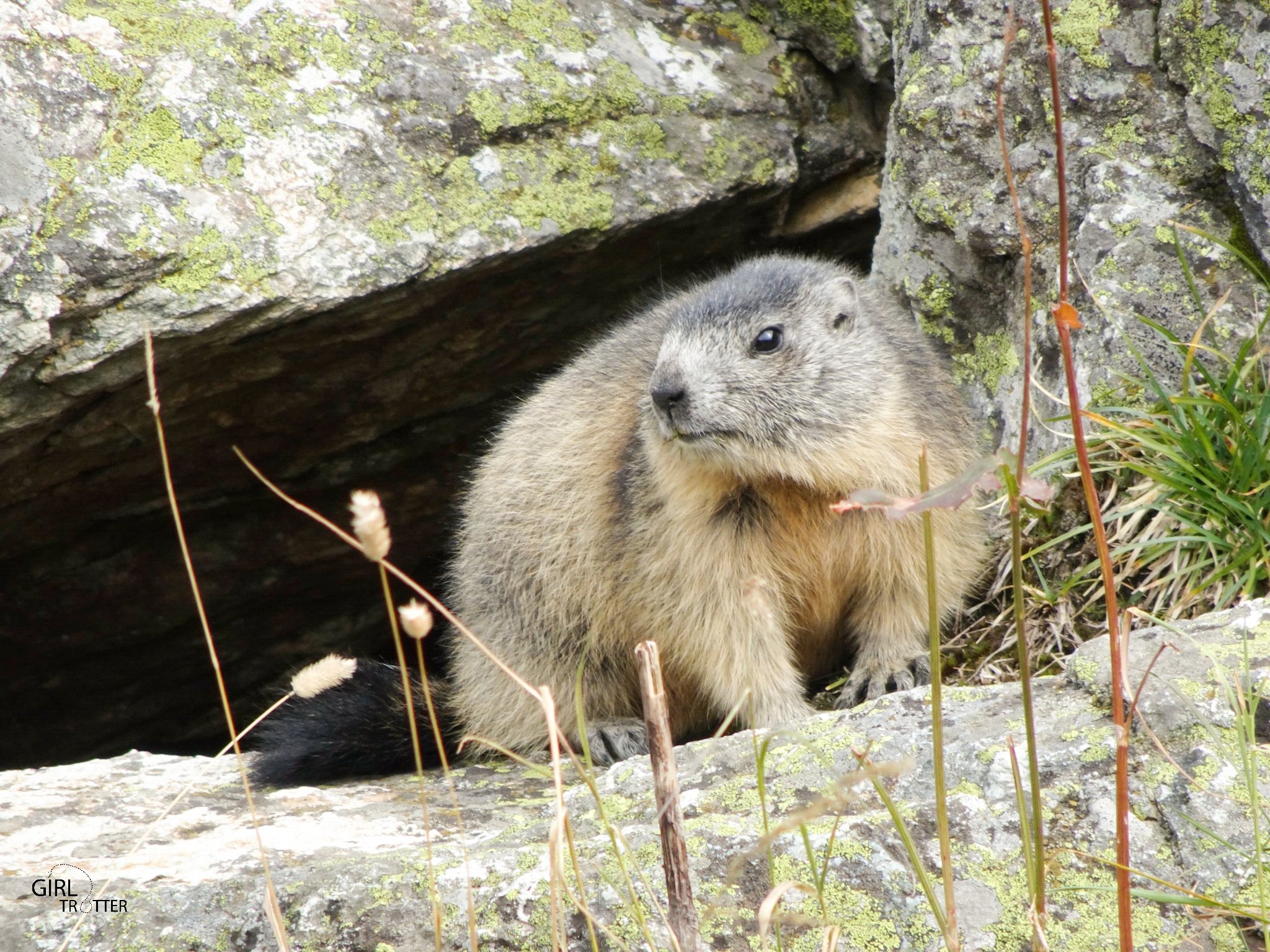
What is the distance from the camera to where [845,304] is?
193 inches

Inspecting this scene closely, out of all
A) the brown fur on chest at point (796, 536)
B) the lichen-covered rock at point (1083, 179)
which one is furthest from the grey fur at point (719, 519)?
the lichen-covered rock at point (1083, 179)

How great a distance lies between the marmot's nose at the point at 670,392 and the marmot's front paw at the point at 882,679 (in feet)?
4.73

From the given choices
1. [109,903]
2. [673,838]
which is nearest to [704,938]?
[673,838]

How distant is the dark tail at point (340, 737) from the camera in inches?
187

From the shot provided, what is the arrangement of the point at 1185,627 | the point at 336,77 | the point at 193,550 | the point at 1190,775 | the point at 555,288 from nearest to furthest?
1. the point at 1190,775
2. the point at 1185,627
3. the point at 336,77
4. the point at 555,288
5. the point at 193,550

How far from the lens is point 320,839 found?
12.8 ft

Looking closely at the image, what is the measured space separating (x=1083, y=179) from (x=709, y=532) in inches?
89.0

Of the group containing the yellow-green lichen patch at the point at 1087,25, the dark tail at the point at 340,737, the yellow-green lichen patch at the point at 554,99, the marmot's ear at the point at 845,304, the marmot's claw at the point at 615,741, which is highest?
the yellow-green lichen patch at the point at 1087,25

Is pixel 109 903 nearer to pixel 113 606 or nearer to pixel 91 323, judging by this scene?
pixel 91 323

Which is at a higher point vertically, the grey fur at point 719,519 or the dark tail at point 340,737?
the grey fur at point 719,519

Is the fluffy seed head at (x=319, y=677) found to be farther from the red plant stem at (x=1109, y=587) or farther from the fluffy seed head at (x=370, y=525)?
the red plant stem at (x=1109, y=587)

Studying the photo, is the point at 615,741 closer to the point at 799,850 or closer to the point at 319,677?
the point at 799,850

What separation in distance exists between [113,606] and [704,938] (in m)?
5.10

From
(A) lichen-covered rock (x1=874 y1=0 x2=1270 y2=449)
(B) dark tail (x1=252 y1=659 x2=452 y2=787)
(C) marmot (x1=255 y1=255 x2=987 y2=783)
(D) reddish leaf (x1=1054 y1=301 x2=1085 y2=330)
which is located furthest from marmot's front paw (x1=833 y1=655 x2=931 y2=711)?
(D) reddish leaf (x1=1054 y1=301 x2=1085 y2=330)
